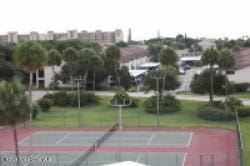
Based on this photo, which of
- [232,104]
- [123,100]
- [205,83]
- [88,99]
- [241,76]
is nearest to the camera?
[232,104]

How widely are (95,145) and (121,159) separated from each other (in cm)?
541

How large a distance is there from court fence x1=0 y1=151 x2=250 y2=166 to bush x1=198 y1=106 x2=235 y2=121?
1513cm

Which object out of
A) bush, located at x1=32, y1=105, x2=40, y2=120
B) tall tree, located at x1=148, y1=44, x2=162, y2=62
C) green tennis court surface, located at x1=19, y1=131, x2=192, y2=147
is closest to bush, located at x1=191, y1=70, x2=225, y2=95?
green tennis court surface, located at x1=19, y1=131, x2=192, y2=147

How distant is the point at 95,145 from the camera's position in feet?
144

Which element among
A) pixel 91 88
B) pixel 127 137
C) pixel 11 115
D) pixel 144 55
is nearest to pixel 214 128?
pixel 127 137

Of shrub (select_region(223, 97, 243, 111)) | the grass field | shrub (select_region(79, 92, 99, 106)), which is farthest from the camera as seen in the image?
shrub (select_region(79, 92, 99, 106))

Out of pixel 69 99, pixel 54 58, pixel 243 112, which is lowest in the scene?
pixel 243 112

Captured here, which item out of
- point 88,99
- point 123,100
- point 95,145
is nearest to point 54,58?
point 88,99

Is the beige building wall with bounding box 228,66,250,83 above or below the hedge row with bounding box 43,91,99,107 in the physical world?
above

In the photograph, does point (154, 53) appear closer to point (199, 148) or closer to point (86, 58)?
point (86, 58)

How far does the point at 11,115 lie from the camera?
29.1 meters

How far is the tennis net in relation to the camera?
36.0 metres

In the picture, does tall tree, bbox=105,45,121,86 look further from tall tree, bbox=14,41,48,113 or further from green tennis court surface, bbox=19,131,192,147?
tall tree, bbox=14,41,48,113

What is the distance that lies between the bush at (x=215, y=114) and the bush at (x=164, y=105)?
397 centimetres
